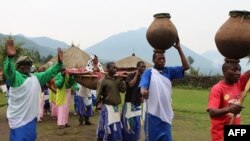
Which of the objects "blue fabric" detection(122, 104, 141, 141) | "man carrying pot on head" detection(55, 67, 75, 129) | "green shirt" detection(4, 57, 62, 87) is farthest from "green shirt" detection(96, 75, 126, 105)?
"man carrying pot on head" detection(55, 67, 75, 129)

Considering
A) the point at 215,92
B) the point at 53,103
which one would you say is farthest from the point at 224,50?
the point at 53,103

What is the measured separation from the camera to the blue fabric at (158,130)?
21.7 feet

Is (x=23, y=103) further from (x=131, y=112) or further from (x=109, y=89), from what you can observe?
(x=131, y=112)

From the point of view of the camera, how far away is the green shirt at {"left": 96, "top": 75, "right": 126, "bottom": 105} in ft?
30.1

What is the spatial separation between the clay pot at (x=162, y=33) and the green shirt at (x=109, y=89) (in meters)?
2.43

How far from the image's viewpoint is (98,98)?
9.24 meters

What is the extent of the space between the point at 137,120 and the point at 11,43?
4.09 meters

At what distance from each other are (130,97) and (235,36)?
4.26 meters

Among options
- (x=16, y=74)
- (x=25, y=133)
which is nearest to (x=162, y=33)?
(x=16, y=74)

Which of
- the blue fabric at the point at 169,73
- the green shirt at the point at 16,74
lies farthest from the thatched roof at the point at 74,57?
the blue fabric at the point at 169,73

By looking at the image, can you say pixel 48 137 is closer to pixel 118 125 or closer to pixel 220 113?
pixel 118 125

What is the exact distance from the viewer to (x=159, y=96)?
6.71 metres

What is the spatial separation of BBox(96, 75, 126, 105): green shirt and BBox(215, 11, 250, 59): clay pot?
3773mm

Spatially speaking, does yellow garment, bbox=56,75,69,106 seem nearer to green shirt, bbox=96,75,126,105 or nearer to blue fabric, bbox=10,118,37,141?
green shirt, bbox=96,75,126,105
